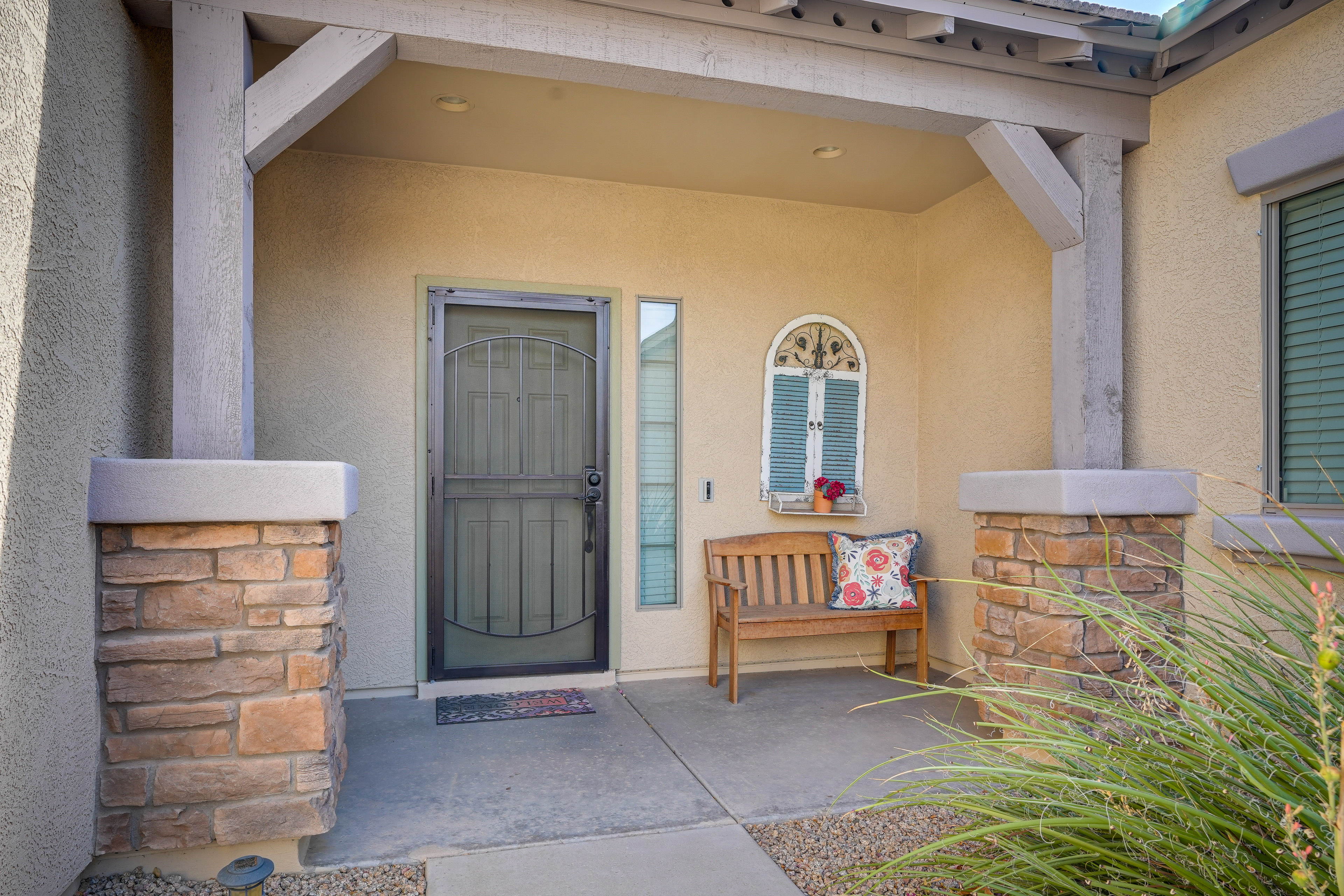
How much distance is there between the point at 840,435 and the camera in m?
4.76

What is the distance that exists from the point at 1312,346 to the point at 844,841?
89.0 inches

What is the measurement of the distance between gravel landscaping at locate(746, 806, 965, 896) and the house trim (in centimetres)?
193

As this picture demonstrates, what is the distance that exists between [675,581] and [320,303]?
2.32 metres

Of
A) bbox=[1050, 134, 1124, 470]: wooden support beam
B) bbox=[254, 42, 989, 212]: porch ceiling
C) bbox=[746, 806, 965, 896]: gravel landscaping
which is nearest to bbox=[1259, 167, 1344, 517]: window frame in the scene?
bbox=[1050, 134, 1124, 470]: wooden support beam

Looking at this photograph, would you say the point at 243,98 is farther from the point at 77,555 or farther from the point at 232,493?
the point at 77,555

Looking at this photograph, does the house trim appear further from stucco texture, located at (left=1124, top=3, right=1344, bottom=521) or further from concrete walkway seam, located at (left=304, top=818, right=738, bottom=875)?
stucco texture, located at (left=1124, top=3, right=1344, bottom=521)

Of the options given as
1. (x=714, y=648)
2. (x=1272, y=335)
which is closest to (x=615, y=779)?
(x=714, y=648)

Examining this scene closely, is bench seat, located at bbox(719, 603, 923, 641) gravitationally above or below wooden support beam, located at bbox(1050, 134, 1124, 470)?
below

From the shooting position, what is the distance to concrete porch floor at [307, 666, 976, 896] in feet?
7.80

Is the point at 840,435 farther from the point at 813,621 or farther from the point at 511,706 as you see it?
the point at 511,706

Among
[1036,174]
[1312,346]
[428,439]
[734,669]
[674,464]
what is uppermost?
[1036,174]

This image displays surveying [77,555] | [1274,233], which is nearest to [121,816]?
[77,555]

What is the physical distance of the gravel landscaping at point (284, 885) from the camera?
2152 millimetres

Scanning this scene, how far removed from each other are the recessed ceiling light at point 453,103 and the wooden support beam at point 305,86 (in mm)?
758
